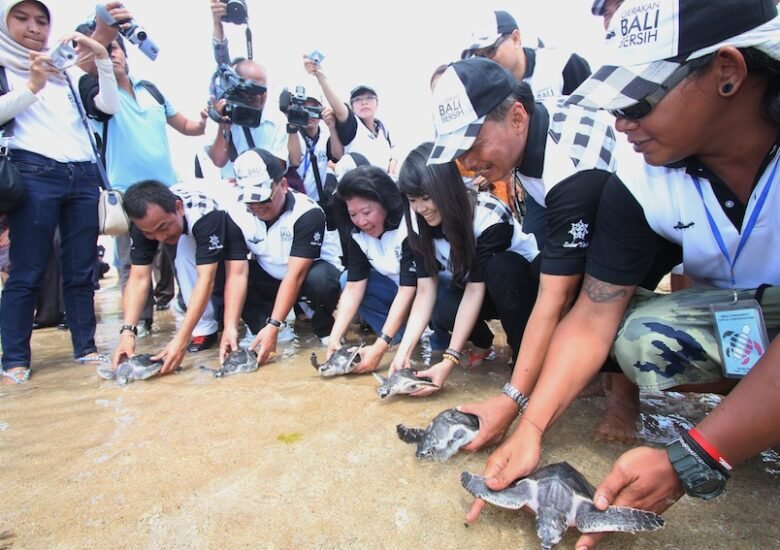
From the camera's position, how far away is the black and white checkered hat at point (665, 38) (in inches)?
35.7

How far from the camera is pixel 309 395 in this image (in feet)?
6.38

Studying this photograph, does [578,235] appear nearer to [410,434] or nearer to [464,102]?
[464,102]

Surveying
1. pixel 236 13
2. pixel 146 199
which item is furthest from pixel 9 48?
pixel 236 13

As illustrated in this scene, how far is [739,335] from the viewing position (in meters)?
1.13

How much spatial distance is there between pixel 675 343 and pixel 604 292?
0.69 ft

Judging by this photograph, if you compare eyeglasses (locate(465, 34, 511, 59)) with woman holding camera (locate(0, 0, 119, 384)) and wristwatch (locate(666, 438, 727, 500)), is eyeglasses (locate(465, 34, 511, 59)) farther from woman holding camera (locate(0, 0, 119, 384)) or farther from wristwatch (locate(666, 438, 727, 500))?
wristwatch (locate(666, 438, 727, 500))

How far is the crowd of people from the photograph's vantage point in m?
0.98

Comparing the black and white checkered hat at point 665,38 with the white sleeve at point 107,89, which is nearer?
the black and white checkered hat at point 665,38

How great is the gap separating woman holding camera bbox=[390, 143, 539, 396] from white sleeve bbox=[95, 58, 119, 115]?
175cm

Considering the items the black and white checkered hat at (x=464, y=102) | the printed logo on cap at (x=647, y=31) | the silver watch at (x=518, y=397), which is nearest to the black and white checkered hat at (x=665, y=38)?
the printed logo on cap at (x=647, y=31)

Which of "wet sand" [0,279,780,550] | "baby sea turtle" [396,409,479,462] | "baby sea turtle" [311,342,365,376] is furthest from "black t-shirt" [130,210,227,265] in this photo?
"baby sea turtle" [396,409,479,462]

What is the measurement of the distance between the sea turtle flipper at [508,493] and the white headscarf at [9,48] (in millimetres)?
2707

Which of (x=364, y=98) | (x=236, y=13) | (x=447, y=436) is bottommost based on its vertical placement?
(x=447, y=436)

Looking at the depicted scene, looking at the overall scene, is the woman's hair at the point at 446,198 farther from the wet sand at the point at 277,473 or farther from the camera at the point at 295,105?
the camera at the point at 295,105
